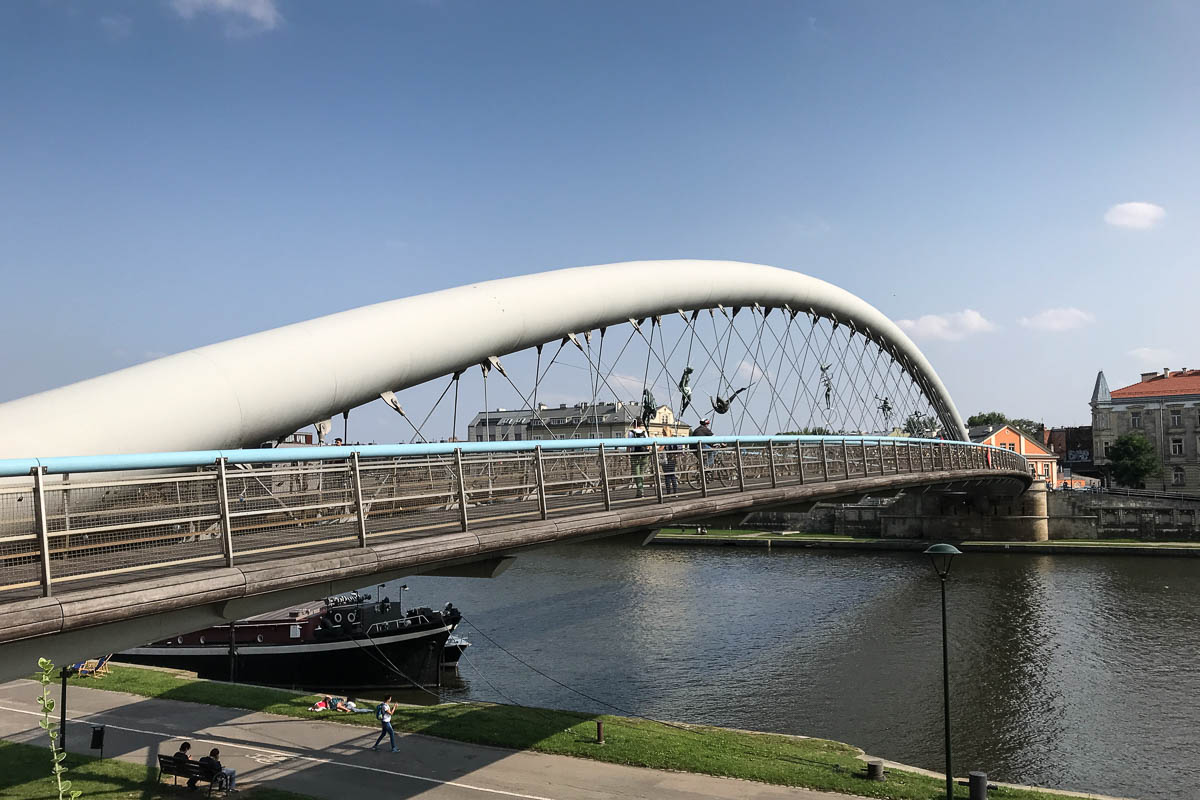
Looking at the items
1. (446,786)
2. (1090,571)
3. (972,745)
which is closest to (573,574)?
(1090,571)

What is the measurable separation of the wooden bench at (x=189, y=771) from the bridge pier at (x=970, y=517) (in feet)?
147

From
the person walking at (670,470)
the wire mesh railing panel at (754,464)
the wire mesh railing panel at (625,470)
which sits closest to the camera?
the person walking at (670,470)

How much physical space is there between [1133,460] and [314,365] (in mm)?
A: 74983

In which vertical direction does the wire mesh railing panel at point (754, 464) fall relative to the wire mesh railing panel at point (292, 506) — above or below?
below

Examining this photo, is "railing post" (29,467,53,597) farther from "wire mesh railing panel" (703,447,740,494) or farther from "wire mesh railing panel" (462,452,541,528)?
"wire mesh railing panel" (703,447,740,494)

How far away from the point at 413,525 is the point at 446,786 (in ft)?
15.2

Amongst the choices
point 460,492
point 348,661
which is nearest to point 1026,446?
point 348,661

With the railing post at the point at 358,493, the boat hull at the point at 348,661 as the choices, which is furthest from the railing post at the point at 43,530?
the boat hull at the point at 348,661

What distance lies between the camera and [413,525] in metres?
10.7

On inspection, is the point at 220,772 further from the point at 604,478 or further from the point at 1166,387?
the point at 1166,387

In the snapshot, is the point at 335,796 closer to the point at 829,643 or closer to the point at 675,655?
the point at 675,655

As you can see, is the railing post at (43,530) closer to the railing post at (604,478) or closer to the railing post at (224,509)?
the railing post at (224,509)

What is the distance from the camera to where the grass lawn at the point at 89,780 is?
12.3 metres

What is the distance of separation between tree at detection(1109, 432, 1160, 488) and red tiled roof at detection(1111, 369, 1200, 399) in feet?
18.0
